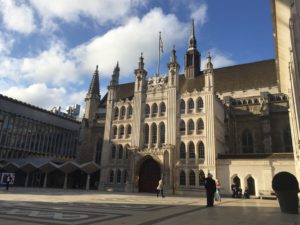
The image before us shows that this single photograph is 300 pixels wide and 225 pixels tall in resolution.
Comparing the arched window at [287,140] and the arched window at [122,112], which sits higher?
the arched window at [122,112]

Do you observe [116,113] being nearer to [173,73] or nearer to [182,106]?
[173,73]

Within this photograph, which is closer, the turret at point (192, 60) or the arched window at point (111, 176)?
the arched window at point (111, 176)

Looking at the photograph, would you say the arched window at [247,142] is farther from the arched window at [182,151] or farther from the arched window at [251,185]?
the arched window at [182,151]

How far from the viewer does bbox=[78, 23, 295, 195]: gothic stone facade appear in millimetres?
35469

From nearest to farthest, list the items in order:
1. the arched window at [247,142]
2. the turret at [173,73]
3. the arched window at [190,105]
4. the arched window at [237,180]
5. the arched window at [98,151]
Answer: the arched window at [237,180] → the arched window at [190,105] → the arched window at [247,142] → the turret at [173,73] → the arched window at [98,151]

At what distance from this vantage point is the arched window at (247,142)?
136 ft

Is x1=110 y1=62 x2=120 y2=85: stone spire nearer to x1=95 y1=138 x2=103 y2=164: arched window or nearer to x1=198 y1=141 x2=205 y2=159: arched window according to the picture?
x1=95 y1=138 x2=103 y2=164: arched window

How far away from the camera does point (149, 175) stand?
130 feet

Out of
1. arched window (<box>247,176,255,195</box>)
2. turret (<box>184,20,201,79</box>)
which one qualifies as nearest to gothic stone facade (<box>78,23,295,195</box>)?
arched window (<box>247,176,255,195</box>)

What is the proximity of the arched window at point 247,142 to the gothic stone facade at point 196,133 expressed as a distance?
15 cm

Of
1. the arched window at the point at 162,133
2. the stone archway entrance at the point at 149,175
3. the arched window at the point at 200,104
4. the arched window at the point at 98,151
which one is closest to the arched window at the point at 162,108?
the arched window at the point at 162,133

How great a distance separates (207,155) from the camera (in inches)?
1431

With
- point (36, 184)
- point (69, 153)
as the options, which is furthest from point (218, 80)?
point (69, 153)

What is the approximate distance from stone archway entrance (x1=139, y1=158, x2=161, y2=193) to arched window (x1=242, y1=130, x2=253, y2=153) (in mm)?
14253
